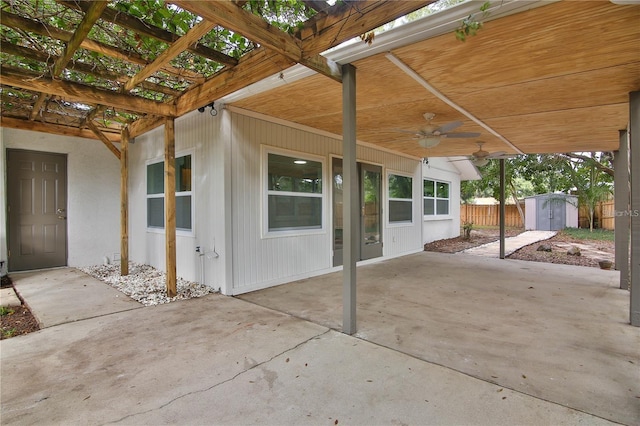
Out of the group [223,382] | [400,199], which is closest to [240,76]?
[223,382]

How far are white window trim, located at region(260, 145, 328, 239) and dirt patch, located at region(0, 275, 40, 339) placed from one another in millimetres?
2660

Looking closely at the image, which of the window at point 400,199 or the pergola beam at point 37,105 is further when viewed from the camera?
the window at point 400,199

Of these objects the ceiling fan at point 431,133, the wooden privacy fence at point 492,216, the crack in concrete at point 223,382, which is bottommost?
the crack in concrete at point 223,382

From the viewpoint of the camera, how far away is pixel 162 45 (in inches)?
113

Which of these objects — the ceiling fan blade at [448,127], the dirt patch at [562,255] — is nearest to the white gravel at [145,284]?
the ceiling fan blade at [448,127]

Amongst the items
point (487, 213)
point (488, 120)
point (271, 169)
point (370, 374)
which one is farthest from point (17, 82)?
point (487, 213)

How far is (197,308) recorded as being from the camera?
144 inches

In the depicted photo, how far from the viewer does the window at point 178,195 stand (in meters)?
4.89

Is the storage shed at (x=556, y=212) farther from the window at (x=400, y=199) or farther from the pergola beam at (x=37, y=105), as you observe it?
the pergola beam at (x=37, y=105)

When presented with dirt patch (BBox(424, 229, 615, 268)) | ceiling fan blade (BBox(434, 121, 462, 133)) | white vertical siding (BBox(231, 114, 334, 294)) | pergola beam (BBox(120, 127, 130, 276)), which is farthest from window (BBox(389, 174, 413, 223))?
pergola beam (BBox(120, 127, 130, 276))

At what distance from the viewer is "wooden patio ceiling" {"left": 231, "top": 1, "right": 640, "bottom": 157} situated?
2229mm

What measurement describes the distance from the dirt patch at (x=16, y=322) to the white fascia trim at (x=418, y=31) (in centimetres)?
351

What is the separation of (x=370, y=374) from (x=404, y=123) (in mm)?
3994

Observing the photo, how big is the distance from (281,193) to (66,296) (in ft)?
10.3
